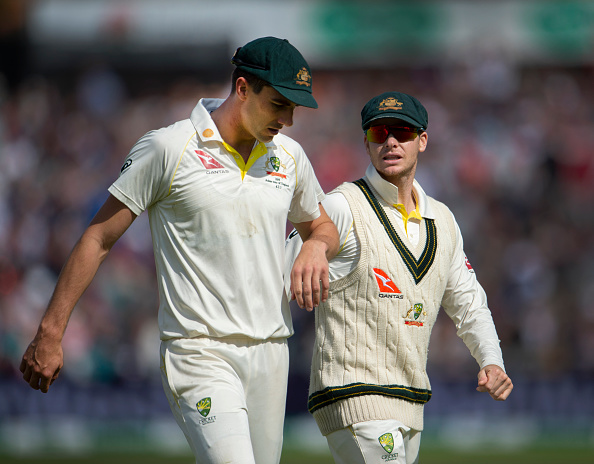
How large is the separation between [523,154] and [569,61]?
13.6 ft

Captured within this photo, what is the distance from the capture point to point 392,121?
16.6 feet

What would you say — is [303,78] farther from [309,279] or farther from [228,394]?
[228,394]

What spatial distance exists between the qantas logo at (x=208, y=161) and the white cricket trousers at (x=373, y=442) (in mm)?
1555

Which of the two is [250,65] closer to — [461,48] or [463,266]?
[463,266]

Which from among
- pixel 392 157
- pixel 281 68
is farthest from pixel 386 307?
pixel 281 68

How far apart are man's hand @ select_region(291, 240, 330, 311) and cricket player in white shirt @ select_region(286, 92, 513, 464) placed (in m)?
0.70

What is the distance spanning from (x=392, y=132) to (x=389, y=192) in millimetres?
338

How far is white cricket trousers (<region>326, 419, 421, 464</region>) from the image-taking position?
4.61m

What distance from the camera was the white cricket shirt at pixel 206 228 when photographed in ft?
13.4

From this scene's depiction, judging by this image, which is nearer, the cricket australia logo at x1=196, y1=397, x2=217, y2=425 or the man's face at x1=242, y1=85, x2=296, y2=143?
the cricket australia logo at x1=196, y1=397, x2=217, y2=425

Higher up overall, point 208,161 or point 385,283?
point 208,161

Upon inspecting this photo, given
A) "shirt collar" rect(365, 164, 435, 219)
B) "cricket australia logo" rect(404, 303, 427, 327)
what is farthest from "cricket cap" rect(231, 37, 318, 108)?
"cricket australia logo" rect(404, 303, 427, 327)

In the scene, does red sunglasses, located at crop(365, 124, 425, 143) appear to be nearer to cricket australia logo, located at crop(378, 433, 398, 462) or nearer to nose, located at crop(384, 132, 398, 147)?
nose, located at crop(384, 132, 398, 147)

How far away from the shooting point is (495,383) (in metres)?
4.80
